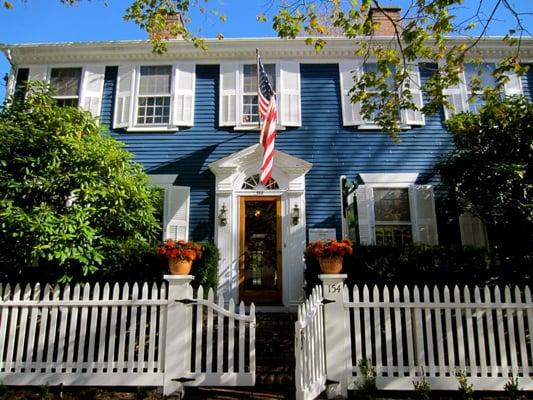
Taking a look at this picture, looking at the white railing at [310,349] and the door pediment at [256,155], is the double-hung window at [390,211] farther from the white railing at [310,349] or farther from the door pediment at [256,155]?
the white railing at [310,349]

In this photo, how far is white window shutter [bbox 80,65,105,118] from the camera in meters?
9.00

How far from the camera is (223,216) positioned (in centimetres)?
817

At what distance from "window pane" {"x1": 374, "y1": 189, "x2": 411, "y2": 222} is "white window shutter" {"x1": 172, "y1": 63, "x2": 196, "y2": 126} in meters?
4.60

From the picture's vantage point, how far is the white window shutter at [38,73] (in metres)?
9.17

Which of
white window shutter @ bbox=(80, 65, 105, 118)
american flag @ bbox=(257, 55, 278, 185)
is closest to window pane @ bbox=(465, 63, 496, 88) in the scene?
american flag @ bbox=(257, 55, 278, 185)

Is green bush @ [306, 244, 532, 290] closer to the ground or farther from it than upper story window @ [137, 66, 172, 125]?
closer to the ground

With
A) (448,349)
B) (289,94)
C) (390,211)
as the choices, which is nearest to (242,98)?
(289,94)

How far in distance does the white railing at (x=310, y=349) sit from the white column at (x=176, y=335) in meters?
1.37

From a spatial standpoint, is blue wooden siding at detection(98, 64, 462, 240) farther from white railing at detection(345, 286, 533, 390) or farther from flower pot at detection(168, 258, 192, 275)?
white railing at detection(345, 286, 533, 390)

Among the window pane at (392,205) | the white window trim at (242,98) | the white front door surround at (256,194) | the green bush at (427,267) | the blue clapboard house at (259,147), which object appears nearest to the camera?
the green bush at (427,267)

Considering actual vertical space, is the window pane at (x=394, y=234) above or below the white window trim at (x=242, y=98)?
below

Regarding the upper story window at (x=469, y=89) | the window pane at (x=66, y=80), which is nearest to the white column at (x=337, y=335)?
the upper story window at (x=469, y=89)

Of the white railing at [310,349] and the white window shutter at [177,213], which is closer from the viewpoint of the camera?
the white railing at [310,349]

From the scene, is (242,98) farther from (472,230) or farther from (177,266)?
(472,230)
